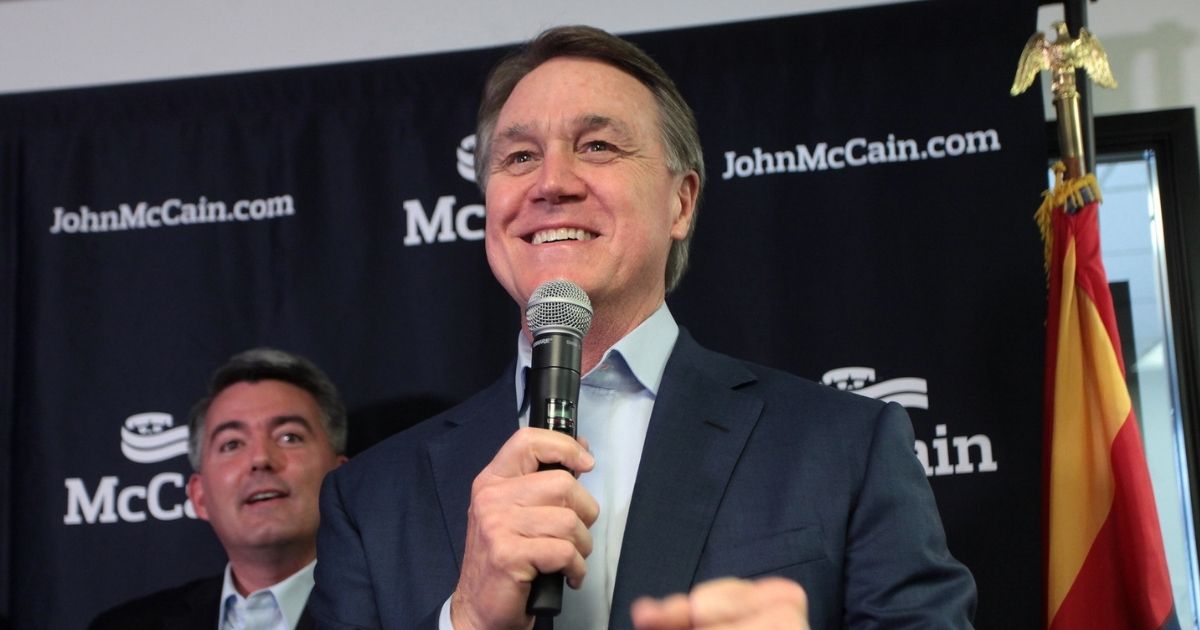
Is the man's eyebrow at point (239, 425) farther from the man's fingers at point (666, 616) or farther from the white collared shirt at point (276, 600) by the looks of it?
the man's fingers at point (666, 616)

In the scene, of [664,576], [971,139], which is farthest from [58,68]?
[664,576]

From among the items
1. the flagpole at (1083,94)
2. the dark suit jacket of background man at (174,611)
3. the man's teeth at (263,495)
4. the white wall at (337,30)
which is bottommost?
the dark suit jacket of background man at (174,611)

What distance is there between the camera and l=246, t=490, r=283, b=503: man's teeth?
3369 millimetres

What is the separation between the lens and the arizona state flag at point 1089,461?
2754 millimetres

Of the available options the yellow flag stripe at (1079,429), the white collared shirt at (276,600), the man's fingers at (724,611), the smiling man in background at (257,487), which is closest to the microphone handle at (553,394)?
the man's fingers at (724,611)

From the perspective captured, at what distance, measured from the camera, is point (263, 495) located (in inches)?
133

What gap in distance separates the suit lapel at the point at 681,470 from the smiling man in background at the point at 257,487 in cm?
162

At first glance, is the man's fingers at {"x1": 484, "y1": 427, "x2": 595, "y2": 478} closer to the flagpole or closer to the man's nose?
the man's nose

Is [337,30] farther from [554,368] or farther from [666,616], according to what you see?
[666,616]

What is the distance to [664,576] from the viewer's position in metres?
1.77

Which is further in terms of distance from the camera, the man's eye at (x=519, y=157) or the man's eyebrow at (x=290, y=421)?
the man's eyebrow at (x=290, y=421)

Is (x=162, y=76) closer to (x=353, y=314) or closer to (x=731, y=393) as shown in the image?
(x=353, y=314)

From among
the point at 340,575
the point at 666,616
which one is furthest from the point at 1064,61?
the point at 666,616

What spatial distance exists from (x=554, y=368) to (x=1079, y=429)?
1.79 meters
